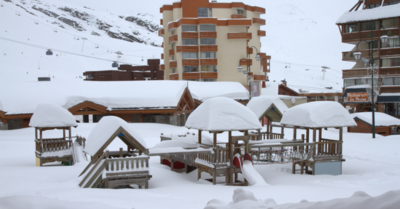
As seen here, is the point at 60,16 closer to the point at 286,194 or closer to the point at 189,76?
the point at 189,76

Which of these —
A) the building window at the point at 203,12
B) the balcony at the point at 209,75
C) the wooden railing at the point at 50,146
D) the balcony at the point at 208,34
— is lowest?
the wooden railing at the point at 50,146

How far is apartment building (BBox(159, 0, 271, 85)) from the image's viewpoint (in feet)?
170

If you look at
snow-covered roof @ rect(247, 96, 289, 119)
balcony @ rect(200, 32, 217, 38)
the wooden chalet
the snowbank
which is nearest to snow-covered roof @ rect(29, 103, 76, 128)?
the wooden chalet

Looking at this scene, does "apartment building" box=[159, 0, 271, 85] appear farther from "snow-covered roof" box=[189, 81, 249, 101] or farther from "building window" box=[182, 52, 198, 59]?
"snow-covered roof" box=[189, 81, 249, 101]

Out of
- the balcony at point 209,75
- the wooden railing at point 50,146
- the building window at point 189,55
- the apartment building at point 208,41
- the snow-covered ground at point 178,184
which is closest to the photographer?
the snow-covered ground at point 178,184

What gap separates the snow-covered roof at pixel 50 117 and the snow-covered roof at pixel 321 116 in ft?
38.1

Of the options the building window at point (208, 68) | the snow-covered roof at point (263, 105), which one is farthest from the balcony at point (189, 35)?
the snow-covered roof at point (263, 105)

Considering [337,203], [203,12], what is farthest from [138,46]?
[337,203]

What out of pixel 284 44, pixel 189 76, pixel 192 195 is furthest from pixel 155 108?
pixel 284 44

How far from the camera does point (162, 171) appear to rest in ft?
48.3

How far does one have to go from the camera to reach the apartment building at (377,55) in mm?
38219

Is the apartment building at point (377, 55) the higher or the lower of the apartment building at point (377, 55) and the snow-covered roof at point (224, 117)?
the higher

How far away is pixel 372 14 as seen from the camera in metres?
39.7

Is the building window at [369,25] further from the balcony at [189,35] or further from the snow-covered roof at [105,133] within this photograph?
the snow-covered roof at [105,133]
